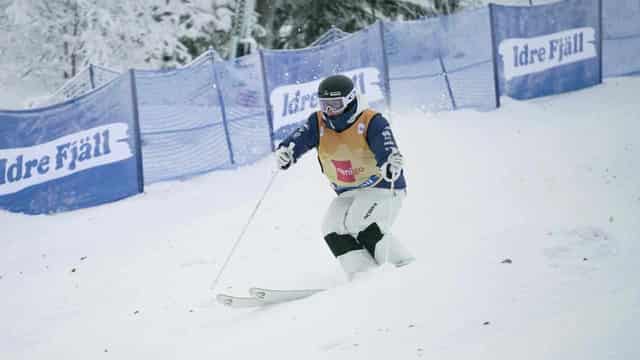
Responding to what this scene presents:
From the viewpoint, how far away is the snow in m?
3.55

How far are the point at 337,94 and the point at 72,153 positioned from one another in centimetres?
629

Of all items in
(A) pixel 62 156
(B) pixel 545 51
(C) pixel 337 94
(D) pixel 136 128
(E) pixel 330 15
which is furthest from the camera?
(E) pixel 330 15

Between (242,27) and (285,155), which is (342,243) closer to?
(285,155)

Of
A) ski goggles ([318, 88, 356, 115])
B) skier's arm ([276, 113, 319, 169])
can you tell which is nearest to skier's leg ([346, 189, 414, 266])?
skier's arm ([276, 113, 319, 169])

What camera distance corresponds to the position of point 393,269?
4.88 metres

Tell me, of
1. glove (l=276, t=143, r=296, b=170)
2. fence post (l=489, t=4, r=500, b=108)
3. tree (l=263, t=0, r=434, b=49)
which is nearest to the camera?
glove (l=276, t=143, r=296, b=170)

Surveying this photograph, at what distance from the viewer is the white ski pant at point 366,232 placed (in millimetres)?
5398

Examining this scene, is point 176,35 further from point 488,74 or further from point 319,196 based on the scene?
point 319,196

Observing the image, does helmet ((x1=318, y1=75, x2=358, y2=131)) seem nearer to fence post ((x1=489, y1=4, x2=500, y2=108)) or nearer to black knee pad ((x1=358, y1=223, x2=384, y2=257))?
black knee pad ((x1=358, y1=223, x2=384, y2=257))

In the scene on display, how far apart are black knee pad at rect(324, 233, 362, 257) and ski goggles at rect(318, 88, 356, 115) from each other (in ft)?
3.40

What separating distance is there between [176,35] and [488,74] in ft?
40.8

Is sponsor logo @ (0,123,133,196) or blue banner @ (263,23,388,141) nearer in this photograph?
sponsor logo @ (0,123,133,196)

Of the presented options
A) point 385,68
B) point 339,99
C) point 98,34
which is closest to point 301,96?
point 385,68

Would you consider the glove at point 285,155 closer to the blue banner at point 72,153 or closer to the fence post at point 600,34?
the blue banner at point 72,153
